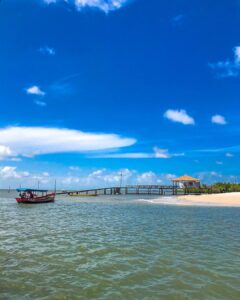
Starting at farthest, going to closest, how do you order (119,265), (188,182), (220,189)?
(188,182), (220,189), (119,265)

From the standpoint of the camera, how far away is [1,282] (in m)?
11.3

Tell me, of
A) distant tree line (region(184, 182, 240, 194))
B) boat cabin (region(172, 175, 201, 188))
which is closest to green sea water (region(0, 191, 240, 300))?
distant tree line (region(184, 182, 240, 194))

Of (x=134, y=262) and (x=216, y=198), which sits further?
(x=216, y=198)

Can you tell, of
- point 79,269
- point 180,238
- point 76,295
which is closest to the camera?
point 76,295

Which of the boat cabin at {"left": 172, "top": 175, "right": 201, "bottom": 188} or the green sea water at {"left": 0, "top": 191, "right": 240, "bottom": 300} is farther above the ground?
the boat cabin at {"left": 172, "top": 175, "right": 201, "bottom": 188}

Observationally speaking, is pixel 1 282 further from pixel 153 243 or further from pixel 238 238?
pixel 238 238

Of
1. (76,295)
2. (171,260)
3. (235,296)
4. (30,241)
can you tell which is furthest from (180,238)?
(76,295)

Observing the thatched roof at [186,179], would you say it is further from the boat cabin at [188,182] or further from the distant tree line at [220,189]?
the distant tree line at [220,189]

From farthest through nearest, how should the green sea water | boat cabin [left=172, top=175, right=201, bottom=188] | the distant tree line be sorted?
boat cabin [left=172, top=175, right=201, bottom=188] → the distant tree line → the green sea water

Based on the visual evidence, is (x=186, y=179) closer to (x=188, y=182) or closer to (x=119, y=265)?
(x=188, y=182)

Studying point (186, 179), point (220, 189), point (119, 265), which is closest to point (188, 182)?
point (186, 179)

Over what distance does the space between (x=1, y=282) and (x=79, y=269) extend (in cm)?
307

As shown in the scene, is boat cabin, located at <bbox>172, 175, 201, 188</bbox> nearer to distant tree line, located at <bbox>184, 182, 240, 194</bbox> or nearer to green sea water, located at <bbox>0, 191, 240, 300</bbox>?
distant tree line, located at <bbox>184, 182, 240, 194</bbox>

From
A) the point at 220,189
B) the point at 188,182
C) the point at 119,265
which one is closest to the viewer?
the point at 119,265
